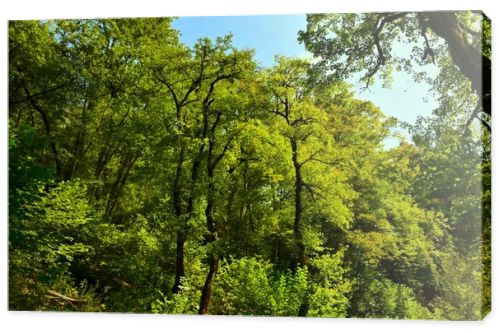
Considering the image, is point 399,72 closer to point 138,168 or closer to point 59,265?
point 138,168

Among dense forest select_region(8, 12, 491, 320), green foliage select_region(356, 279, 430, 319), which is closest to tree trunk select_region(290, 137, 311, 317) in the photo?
dense forest select_region(8, 12, 491, 320)

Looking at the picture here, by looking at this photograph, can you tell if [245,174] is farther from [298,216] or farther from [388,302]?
[388,302]

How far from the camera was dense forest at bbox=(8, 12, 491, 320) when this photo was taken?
7.54 metres

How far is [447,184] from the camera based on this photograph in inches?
295

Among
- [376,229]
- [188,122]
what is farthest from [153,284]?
[376,229]

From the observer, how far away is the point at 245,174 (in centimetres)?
826

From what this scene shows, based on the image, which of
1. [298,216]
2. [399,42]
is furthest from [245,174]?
[399,42]

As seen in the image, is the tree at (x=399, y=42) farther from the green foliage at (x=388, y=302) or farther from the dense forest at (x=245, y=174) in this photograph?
the green foliage at (x=388, y=302)

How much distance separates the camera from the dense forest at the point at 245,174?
7.54 meters

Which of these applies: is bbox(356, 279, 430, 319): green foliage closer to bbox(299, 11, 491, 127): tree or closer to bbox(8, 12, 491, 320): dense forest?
bbox(8, 12, 491, 320): dense forest

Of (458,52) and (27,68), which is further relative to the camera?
(27,68)

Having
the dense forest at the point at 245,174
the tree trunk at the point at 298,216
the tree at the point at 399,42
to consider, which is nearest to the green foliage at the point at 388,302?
the dense forest at the point at 245,174

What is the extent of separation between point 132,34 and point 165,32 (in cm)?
52

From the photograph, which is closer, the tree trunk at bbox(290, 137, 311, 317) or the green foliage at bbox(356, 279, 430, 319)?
the green foliage at bbox(356, 279, 430, 319)
